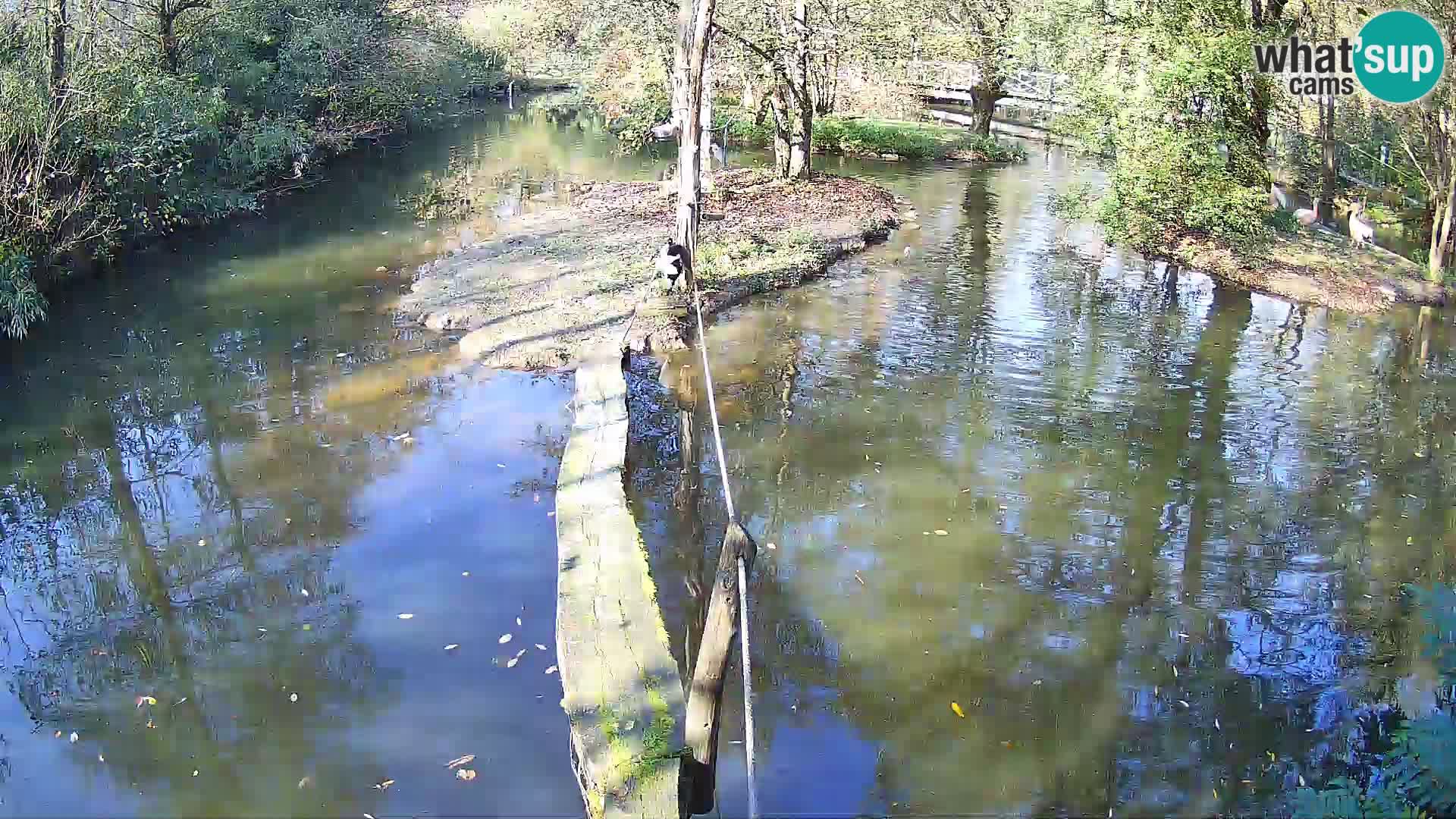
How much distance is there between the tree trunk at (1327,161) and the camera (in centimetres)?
1738

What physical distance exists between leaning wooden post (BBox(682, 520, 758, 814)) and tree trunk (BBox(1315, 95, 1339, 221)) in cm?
1644

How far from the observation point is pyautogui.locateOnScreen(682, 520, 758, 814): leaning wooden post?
468 cm

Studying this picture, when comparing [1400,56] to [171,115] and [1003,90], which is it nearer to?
[1003,90]

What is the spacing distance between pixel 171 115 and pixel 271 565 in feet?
36.4

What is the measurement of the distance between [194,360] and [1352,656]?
440 inches

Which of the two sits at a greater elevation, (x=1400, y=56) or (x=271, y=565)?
(x=1400, y=56)

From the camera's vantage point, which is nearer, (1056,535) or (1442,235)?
(1056,535)

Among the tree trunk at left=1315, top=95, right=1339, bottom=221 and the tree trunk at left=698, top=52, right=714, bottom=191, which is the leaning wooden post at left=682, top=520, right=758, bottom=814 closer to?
the tree trunk at left=698, top=52, right=714, bottom=191

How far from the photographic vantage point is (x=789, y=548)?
7699 mm

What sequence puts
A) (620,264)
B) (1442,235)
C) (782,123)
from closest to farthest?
(1442,235) → (620,264) → (782,123)

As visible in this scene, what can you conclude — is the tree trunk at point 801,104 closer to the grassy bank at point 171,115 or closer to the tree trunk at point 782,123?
the tree trunk at point 782,123

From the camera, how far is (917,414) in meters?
10.1

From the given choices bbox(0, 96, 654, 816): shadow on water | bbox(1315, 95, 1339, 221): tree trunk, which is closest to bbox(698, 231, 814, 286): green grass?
bbox(0, 96, 654, 816): shadow on water

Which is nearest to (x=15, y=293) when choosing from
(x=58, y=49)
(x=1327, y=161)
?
(x=58, y=49)
